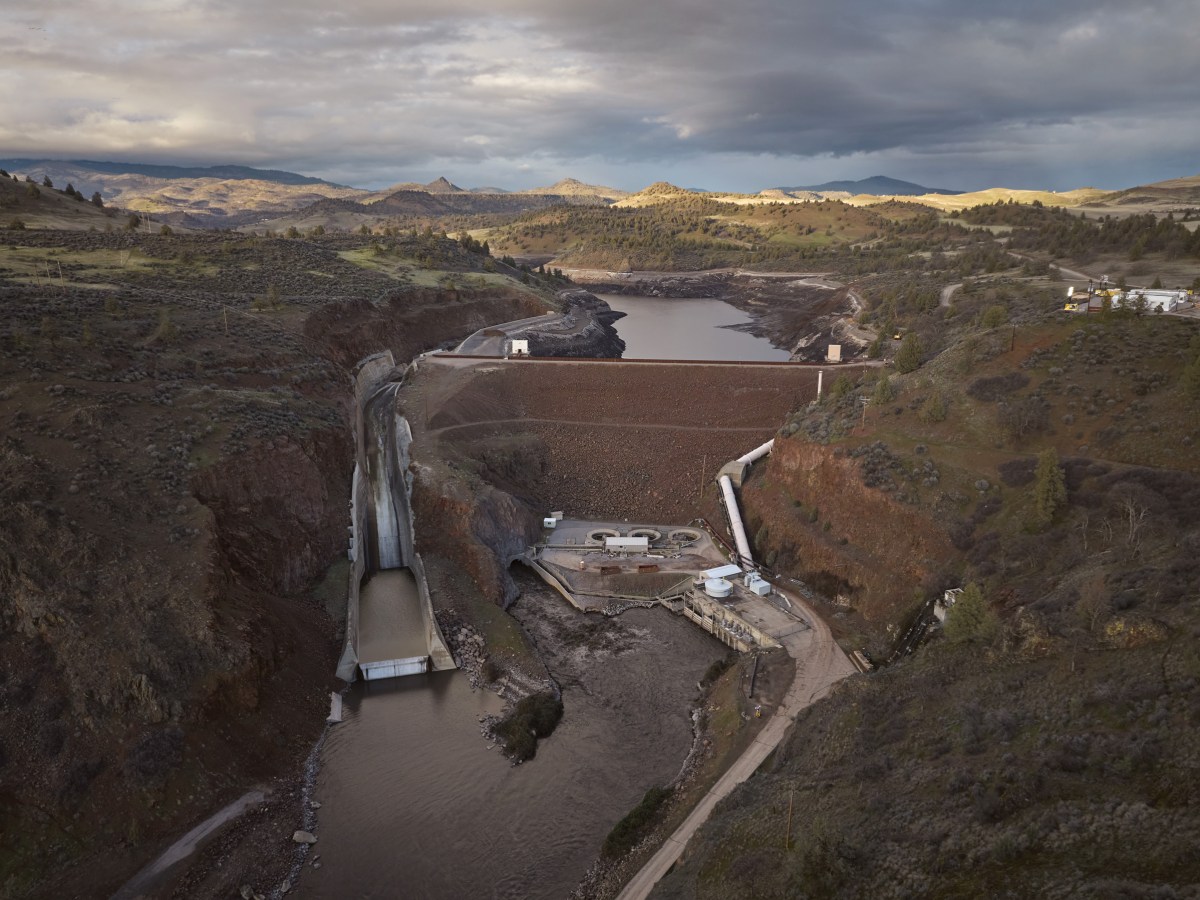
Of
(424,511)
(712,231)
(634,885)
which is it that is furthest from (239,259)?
(712,231)

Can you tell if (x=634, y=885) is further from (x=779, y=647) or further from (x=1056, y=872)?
(x=779, y=647)

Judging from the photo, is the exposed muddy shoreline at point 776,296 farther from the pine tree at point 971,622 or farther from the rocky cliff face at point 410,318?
the pine tree at point 971,622

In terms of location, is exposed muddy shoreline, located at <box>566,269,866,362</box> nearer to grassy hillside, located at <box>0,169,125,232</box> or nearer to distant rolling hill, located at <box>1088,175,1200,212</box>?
distant rolling hill, located at <box>1088,175,1200,212</box>

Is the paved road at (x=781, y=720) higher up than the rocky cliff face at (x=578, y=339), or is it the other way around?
the rocky cliff face at (x=578, y=339)

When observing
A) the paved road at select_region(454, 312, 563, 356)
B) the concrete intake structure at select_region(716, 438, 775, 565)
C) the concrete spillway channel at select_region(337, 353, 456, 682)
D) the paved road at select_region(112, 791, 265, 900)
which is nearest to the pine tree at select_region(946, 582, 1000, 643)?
the concrete intake structure at select_region(716, 438, 775, 565)

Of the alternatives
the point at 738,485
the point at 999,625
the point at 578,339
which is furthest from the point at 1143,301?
the point at 578,339

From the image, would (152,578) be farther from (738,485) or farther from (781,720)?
(738,485)

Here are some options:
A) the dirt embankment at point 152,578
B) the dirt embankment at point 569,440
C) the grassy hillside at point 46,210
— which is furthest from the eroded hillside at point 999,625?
the grassy hillside at point 46,210
